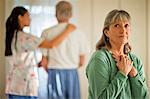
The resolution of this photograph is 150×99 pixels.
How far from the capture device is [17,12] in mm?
2262

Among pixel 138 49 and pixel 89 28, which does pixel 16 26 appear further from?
pixel 138 49

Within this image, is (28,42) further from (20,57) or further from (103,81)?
(103,81)

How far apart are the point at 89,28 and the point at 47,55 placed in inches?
25.9

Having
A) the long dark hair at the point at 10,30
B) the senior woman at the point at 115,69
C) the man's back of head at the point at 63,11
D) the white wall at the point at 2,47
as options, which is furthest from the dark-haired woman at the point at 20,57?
the senior woman at the point at 115,69

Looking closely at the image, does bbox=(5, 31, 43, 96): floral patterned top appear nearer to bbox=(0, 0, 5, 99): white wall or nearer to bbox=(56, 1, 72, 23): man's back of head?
bbox=(56, 1, 72, 23): man's back of head

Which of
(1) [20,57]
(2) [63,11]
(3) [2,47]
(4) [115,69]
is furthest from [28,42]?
(4) [115,69]

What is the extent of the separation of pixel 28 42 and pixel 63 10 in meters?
0.71

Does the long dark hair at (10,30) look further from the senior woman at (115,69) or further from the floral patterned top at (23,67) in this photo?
Result: the senior woman at (115,69)

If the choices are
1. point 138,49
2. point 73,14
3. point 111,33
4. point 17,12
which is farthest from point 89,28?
point 111,33

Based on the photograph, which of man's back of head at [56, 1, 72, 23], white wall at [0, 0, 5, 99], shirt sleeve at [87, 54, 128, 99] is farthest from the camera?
white wall at [0, 0, 5, 99]

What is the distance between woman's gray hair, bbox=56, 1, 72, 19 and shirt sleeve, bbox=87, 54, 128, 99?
5.53ft

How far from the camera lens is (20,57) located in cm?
222

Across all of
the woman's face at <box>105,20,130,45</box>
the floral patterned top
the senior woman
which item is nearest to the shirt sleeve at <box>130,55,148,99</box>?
the senior woman

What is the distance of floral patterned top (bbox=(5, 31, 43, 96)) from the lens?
7.25 feet
